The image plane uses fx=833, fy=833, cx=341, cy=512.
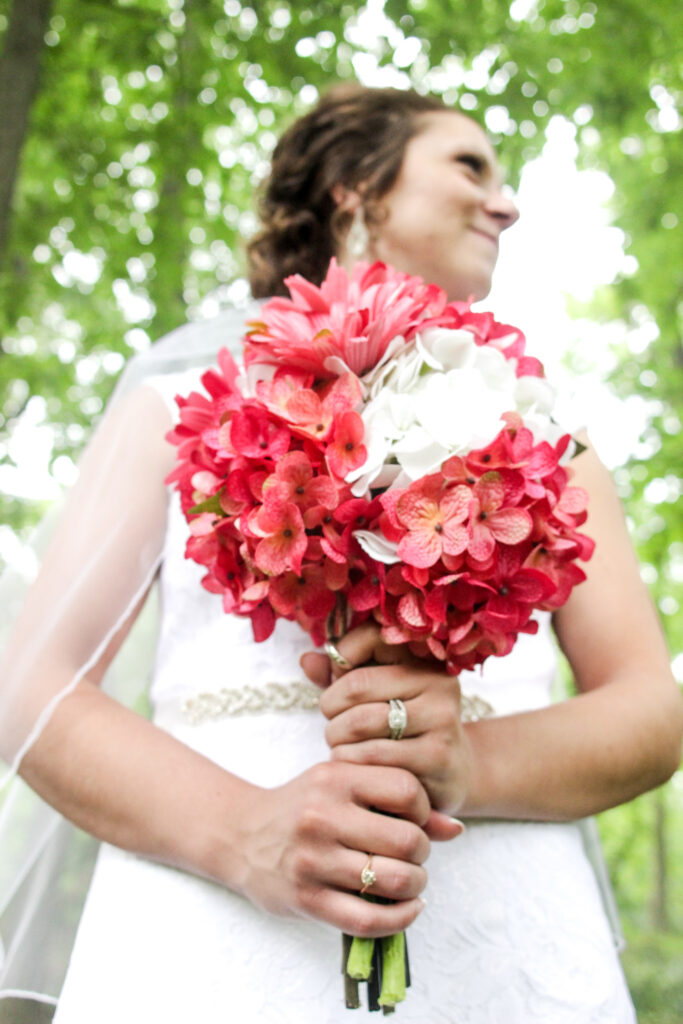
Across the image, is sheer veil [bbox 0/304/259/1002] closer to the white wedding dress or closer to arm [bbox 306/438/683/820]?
the white wedding dress

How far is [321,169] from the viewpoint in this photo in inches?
103

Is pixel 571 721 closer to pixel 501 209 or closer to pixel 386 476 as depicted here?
pixel 386 476

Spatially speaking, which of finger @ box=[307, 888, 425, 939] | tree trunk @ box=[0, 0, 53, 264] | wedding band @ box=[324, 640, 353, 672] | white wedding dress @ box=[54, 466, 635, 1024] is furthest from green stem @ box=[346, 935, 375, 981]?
tree trunk @ box=[0, 0, 53, 264]

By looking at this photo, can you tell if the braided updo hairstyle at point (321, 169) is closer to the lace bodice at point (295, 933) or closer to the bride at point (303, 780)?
the bride at point (303, 780)

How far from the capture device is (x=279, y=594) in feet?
4.43

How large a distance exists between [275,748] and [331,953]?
38cm

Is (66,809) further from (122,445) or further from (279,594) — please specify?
(122,445)

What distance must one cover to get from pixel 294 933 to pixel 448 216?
169 cm

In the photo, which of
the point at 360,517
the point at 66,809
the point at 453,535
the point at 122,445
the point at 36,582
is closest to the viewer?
the point at 453,535

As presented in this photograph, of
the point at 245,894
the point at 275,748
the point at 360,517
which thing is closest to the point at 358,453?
the point at 360,517

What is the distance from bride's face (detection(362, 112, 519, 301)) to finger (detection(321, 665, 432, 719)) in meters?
1.12

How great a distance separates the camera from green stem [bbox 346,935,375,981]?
1.29 m

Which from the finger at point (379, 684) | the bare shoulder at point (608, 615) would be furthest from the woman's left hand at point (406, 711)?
the bare shoulder at point (608, 615)

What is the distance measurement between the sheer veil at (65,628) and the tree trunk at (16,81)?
5.36 feet
